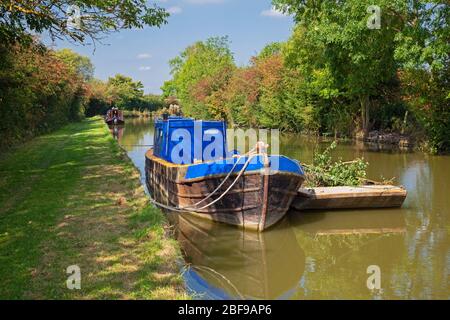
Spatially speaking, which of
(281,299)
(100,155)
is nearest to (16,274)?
(281,299)

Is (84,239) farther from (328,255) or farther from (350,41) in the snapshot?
(350,41)

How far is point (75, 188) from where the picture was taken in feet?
36.8

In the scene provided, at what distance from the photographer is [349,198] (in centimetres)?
1050

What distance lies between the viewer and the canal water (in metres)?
6.41

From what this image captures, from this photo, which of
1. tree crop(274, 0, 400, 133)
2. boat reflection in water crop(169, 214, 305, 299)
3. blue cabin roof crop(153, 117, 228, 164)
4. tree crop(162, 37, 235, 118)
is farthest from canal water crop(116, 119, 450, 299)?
tree crop(162, 37, 235, 118)

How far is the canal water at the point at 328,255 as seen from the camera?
6414 mm

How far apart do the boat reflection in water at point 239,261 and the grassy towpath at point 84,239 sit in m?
0.59

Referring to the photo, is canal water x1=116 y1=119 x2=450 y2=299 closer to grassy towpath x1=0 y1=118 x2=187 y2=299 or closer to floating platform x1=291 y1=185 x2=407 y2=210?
floating platform x1=291 y1=185 x2=407 y2=210

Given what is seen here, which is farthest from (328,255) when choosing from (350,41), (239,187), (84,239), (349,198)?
(350,41)

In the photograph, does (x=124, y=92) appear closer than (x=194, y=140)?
No

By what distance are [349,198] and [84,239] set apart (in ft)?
20.0

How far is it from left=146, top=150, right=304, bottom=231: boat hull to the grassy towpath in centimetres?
113

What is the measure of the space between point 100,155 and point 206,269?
474 inches
